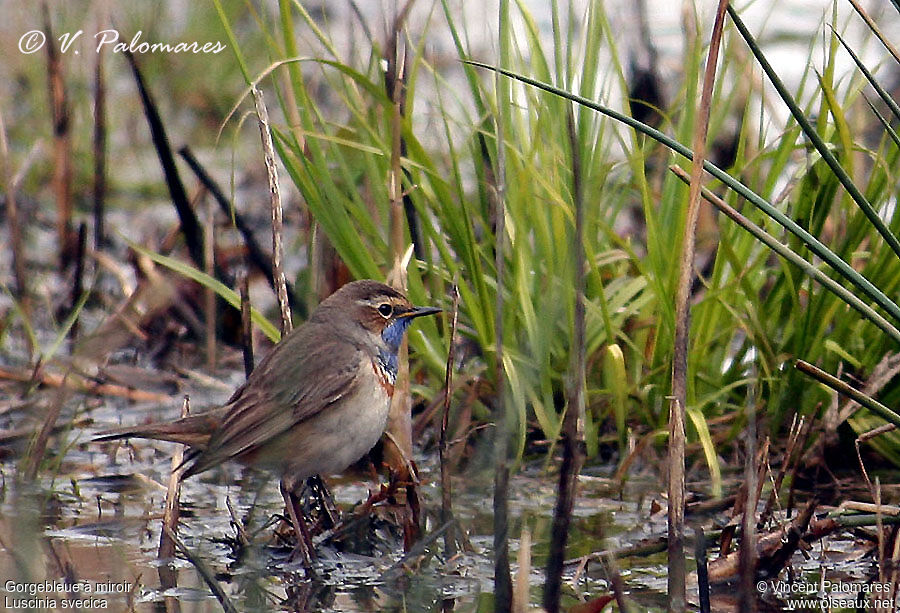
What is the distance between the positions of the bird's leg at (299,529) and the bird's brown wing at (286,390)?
181 millimetres

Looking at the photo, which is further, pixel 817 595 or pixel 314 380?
pixel 314 380

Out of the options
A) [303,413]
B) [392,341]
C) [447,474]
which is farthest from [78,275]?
[447,474]

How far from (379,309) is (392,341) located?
0.44 feet

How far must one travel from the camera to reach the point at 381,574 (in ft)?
13.0

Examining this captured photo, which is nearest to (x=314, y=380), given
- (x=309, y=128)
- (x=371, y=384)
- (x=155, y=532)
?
(x=371, y=384)

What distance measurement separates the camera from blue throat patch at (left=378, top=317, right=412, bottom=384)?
4512mm

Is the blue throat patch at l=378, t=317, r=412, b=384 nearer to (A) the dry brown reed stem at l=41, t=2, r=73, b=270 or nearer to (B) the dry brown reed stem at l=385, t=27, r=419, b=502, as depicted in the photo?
(B) the dry brown reed stem at l=385, t=27, r=419, b=502

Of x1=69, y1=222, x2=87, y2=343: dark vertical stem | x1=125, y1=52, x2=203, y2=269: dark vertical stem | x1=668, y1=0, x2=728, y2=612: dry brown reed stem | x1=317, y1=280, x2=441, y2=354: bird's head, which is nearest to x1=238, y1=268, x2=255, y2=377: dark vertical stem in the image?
x1=317, y1=280, x2=441, y2=354: bird's head

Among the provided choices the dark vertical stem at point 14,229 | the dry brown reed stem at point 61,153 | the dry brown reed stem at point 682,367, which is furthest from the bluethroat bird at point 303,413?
the dry brown reed stem at point 61,153

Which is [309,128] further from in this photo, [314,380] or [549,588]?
[549,588]

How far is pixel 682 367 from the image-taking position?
336 cm

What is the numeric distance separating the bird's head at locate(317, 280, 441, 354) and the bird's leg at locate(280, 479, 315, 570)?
636 millimetres

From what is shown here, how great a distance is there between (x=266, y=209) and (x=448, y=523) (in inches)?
201

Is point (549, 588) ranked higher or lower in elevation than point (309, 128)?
lower
